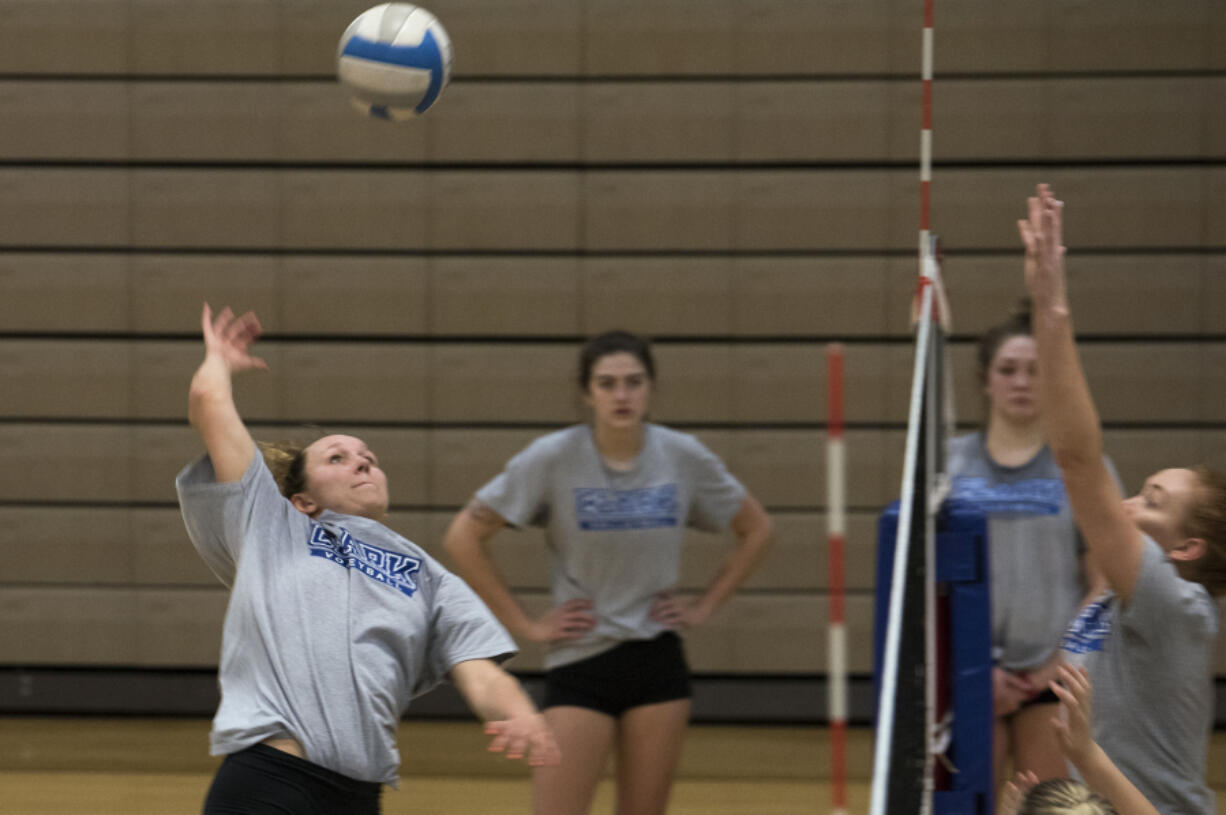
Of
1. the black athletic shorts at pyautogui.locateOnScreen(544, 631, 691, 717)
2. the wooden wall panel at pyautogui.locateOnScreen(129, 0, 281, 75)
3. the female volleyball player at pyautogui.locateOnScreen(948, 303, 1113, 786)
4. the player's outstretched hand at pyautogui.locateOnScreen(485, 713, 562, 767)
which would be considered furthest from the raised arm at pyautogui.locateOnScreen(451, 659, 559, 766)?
the wooden wall panel at pyautogui.locateOnScreen(129, 0, 281, 75)

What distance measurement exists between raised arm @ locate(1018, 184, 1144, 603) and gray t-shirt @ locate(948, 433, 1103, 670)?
3.78ft

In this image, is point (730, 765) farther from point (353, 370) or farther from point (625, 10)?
point (625, 10)

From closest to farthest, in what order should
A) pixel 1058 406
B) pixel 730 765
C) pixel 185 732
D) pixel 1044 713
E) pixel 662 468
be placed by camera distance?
pixel 1058 406, pixel 1044 713, pixel 662 468, pixel 730 765, pixel 185 732

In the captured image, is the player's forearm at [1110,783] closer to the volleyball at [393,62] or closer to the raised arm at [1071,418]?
the raised arm at [1071,418]

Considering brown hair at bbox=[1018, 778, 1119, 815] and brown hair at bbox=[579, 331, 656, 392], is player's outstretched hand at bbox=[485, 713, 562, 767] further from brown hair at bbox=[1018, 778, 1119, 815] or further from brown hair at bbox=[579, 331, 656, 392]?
brown hair at bbox=[579, 331, 656, 392]

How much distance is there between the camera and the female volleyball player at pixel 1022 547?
10.5 ft

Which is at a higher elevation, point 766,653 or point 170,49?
point 170,49

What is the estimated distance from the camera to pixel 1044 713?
10.5 feet

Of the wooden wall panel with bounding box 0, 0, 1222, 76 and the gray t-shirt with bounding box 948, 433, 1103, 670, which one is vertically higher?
the wooden wall panel with bounding box 0, 0, 1222, 76

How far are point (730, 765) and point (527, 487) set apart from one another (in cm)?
206

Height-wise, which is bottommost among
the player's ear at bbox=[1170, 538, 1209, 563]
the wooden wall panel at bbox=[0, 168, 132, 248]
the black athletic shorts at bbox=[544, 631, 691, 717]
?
the black athletic shorts at bbox=[544, 631, 691, 717]

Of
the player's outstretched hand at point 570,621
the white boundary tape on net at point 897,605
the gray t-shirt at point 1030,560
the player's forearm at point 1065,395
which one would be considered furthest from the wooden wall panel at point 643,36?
the player's forearm at point 1065,395

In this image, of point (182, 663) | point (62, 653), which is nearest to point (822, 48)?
point (182, 663)

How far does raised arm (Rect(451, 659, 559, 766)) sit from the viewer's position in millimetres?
2141
